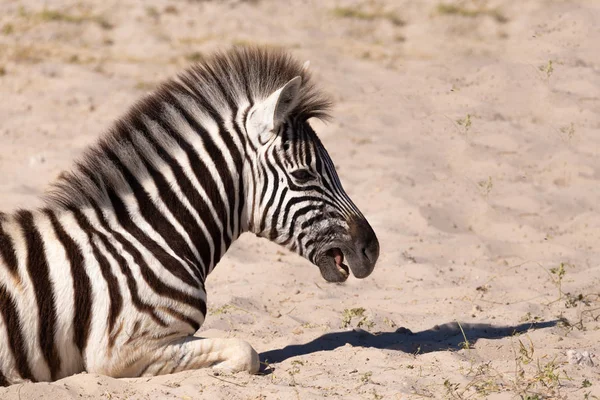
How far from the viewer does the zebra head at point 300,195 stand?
5258 millimetres

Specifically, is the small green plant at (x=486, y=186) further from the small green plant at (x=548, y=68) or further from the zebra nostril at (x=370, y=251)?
the zebra nostril at (x=370, y=251)

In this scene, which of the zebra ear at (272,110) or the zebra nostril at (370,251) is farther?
the zebra nostril at (370,251)

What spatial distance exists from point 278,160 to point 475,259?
3.58 meters

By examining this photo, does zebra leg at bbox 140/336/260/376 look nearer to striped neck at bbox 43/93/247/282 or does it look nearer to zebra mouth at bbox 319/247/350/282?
striped neck at bbox 43/93/247/282

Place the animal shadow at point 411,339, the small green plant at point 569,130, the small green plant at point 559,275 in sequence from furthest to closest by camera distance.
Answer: the small green plant at point 569,130 → the small green plant at point 559,275 → the animal shadow at point 411,339

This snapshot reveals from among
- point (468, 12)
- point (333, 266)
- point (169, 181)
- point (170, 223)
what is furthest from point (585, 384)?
point (468, 12)

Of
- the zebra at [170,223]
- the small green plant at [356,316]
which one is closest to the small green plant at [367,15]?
the small green plant at [356,316]

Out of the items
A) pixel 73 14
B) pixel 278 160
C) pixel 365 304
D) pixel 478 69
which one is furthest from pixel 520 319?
pixel 73 14

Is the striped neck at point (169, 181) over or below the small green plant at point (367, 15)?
below

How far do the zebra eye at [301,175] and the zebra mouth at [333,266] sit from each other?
511 millimetres

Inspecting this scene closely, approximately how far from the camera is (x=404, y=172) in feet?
33.2

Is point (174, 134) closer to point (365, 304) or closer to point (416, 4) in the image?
point (365, 304)

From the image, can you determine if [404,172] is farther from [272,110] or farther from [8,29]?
[8,29]

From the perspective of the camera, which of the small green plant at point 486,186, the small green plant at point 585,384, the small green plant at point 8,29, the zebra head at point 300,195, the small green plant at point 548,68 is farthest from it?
the small green plant at point 8,29
